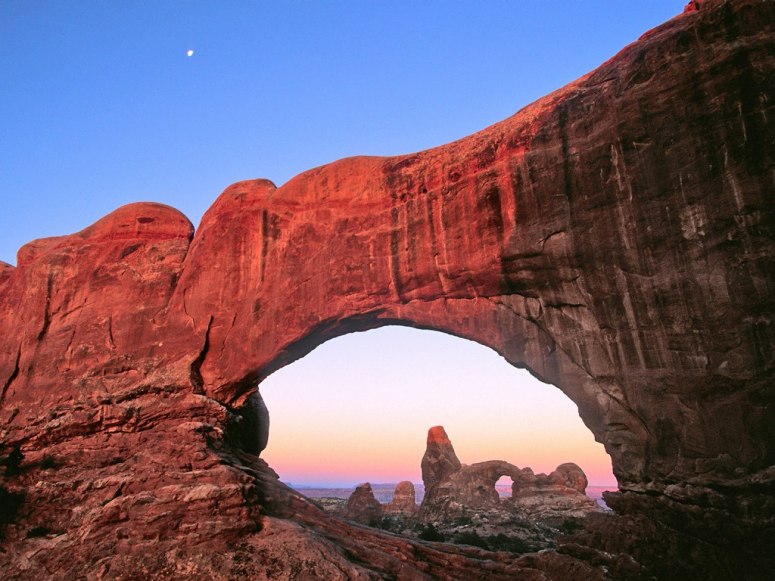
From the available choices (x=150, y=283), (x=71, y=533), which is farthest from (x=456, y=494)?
(x=71, y=533)

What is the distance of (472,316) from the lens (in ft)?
75.1

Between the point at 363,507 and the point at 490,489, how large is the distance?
14.4 m

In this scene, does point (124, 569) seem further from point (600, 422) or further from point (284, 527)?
point (600, 422)

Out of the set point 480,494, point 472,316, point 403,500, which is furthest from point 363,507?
point 472,316

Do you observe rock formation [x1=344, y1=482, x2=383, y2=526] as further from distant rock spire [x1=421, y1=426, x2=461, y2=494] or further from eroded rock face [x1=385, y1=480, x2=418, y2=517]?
eroded rock face [x1=385, y1=480, x2=418, y2=517]

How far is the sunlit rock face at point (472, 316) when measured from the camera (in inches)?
656

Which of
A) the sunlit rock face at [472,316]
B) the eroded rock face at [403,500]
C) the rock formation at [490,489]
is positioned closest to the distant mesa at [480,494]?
the rock formation at [490,489]

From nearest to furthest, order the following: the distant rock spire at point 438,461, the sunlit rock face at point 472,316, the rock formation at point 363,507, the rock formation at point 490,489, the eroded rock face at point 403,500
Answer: the sunlit rock face at point 472,316
the rock formation at point 363,507
the rock formation at point 490,489
the distant rock spire at point 438,461
the eroded rock face at point 403,500

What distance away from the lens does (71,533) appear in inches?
724

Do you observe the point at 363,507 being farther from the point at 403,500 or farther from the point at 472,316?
the point at 472,316

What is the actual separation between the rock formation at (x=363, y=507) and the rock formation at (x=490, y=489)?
6584 mm

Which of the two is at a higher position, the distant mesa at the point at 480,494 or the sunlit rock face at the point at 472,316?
the sunlit rock face at the point at 472,316

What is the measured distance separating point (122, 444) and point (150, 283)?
8.85 meters

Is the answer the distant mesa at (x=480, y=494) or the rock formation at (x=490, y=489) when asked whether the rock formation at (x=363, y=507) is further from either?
the rock formation at (x=490, y=489)
